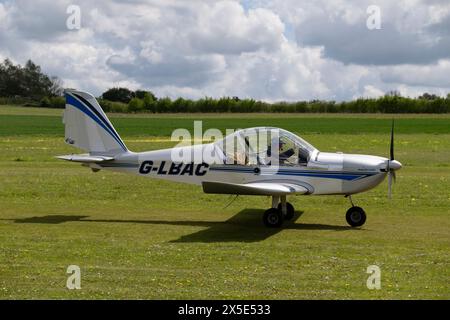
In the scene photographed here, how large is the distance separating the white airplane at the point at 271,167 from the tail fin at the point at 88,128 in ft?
0.91

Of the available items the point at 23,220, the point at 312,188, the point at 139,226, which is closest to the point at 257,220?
the point at 312,188

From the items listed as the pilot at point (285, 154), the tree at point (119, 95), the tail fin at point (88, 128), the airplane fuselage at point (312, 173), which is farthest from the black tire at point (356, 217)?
the tree at point (119, 95)

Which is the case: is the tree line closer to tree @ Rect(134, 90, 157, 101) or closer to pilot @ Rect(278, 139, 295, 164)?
tree @ Rect(134, 90, 157, 101)

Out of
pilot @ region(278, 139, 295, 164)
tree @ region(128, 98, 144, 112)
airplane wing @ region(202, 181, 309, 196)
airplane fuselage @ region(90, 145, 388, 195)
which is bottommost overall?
airplane wing @ region(202, 181, 309, 196)

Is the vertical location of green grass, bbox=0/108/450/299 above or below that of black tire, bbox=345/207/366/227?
below

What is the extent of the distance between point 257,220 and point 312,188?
149 centimetres

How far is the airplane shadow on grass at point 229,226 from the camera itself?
1309cm

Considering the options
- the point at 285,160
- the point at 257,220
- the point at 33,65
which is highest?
the point at 33,65

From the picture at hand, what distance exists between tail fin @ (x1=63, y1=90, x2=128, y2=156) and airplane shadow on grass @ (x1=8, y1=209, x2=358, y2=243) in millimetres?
1597

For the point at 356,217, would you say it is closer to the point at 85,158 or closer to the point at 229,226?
the point at 229,226

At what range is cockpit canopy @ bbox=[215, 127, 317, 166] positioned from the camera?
14641mm

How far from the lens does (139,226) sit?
14359 millimetres

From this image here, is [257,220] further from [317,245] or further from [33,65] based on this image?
[33,65]

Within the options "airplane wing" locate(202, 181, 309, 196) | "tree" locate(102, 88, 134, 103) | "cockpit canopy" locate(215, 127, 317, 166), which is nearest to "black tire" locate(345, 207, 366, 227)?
"airplane wing" locate(202, 181, 309, 196)
